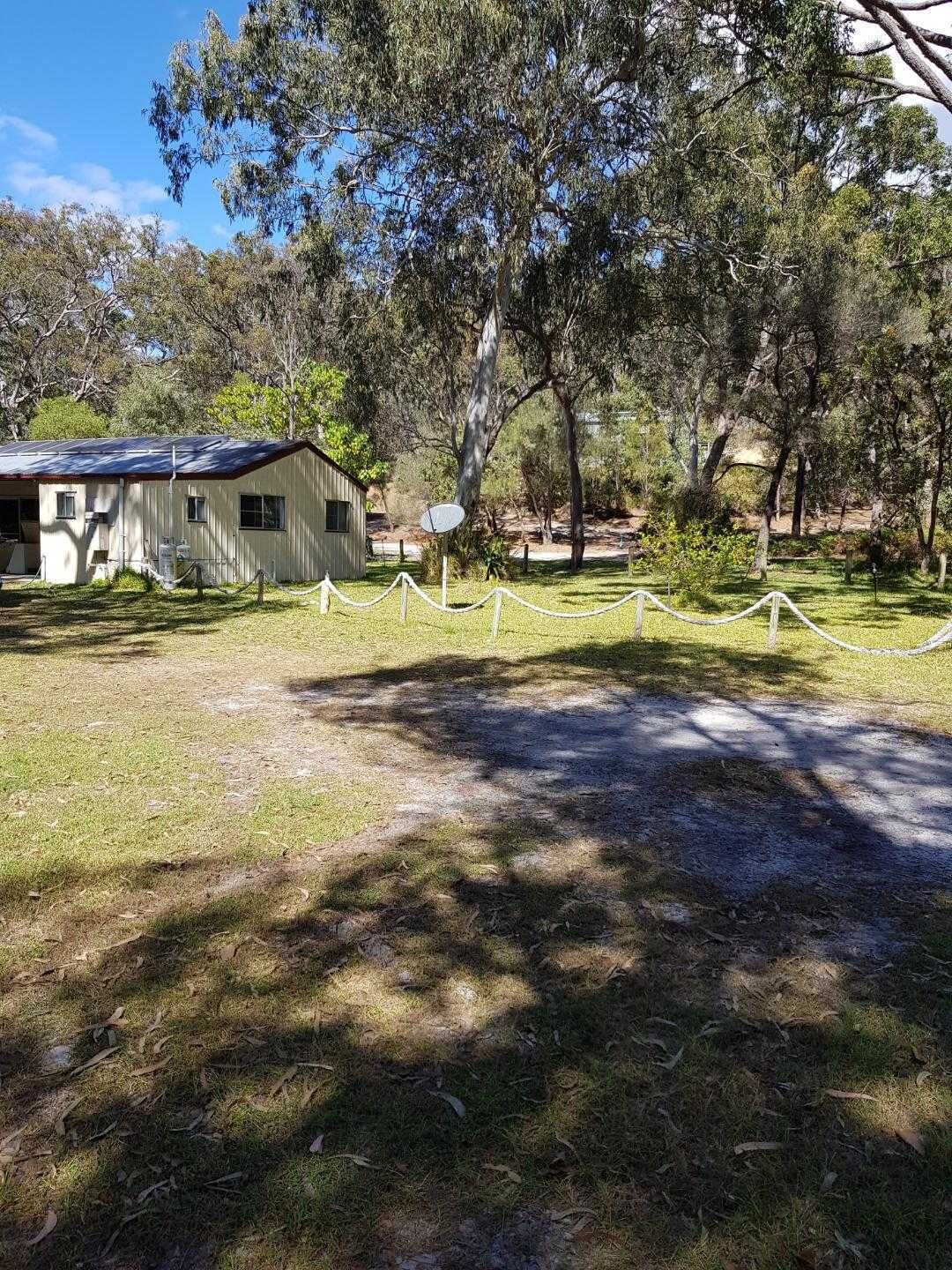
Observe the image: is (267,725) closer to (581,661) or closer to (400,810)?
(400,810)

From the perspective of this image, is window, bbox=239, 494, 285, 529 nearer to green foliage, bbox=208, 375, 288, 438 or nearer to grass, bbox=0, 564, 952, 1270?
green foliage, bbox=208, 375, 288, 438

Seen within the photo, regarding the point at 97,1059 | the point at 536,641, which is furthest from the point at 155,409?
the point at 97,1059

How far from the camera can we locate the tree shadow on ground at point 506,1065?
7.86 ft

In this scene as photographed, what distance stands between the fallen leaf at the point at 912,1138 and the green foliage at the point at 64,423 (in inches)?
1405

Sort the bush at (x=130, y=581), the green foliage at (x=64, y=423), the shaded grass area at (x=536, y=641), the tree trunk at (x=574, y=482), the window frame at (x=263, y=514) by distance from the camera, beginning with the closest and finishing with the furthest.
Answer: the shaded grass area at (x=536, y=641) < the bush at (x=130, y=581) < the window frame at (x=263, y=514) < the tree trunk at (x=574, y=482) < the green foliage at (x=64, y=423)

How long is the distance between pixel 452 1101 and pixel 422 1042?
13.9 inches

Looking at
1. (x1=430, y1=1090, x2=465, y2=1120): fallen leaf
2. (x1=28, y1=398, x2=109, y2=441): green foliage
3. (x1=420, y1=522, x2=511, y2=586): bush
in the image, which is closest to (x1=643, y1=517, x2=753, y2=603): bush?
(x1=420, y1=522, x2=511, y2=586): bush

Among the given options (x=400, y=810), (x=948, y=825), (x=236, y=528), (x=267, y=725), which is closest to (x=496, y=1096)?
(x=400, y=810)

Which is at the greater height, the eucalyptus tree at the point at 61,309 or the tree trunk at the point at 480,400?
the eucalyptus tree at the point at 61,309

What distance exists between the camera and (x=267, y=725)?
769 centimetres

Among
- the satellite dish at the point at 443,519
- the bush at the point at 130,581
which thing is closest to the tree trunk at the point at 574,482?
the satellite dish at the point at 443,519

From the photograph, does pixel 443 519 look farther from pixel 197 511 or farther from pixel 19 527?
pixel 19 527

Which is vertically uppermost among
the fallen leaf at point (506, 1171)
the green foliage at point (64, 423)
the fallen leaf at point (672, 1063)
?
the green foliage at point (64, 423)

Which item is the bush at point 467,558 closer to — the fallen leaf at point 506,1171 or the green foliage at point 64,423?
the green foliage at point 64,423
